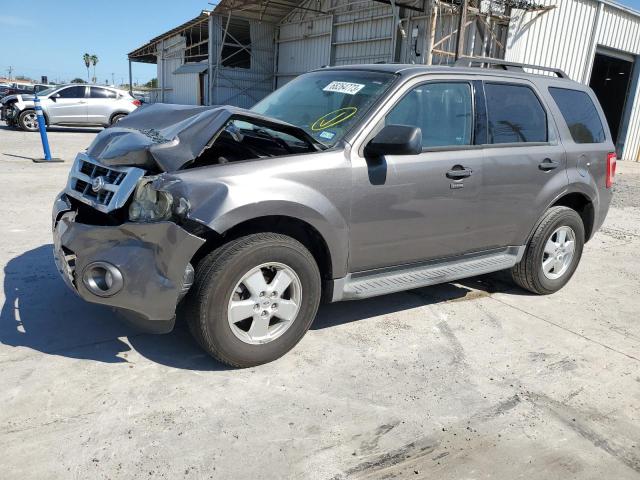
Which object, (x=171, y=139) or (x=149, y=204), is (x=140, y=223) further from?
(x=171, y=139)

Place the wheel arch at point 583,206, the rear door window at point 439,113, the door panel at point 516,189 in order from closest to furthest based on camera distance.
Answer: the rear door window at point 439,113, the door panel at point 516,189, the wheel arch at point 583,206

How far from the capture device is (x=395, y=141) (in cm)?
324

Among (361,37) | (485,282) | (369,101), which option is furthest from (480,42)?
(369,101)

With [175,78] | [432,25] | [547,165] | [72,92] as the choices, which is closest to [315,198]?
[547,165]

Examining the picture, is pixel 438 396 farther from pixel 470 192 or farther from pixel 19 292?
pixel 19 292

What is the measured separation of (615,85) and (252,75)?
15.9m

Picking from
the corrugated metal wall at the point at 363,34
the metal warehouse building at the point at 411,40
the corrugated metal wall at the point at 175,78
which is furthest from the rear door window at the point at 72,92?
the corrugated metal wall at the point at 175,78

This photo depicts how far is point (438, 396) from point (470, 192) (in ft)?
5.19

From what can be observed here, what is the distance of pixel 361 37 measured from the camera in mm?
18812

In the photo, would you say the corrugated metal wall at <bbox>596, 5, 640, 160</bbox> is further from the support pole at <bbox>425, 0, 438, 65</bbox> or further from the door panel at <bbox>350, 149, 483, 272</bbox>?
the door panel at <bbox>350, 149, 483, 272</bbox>

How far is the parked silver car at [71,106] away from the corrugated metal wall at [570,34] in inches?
495

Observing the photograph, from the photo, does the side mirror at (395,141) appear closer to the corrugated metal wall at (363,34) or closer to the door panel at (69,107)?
the corrugated metal wall at (363,34)

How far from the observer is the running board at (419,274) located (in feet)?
11.7

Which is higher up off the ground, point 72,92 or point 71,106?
point 72,92
